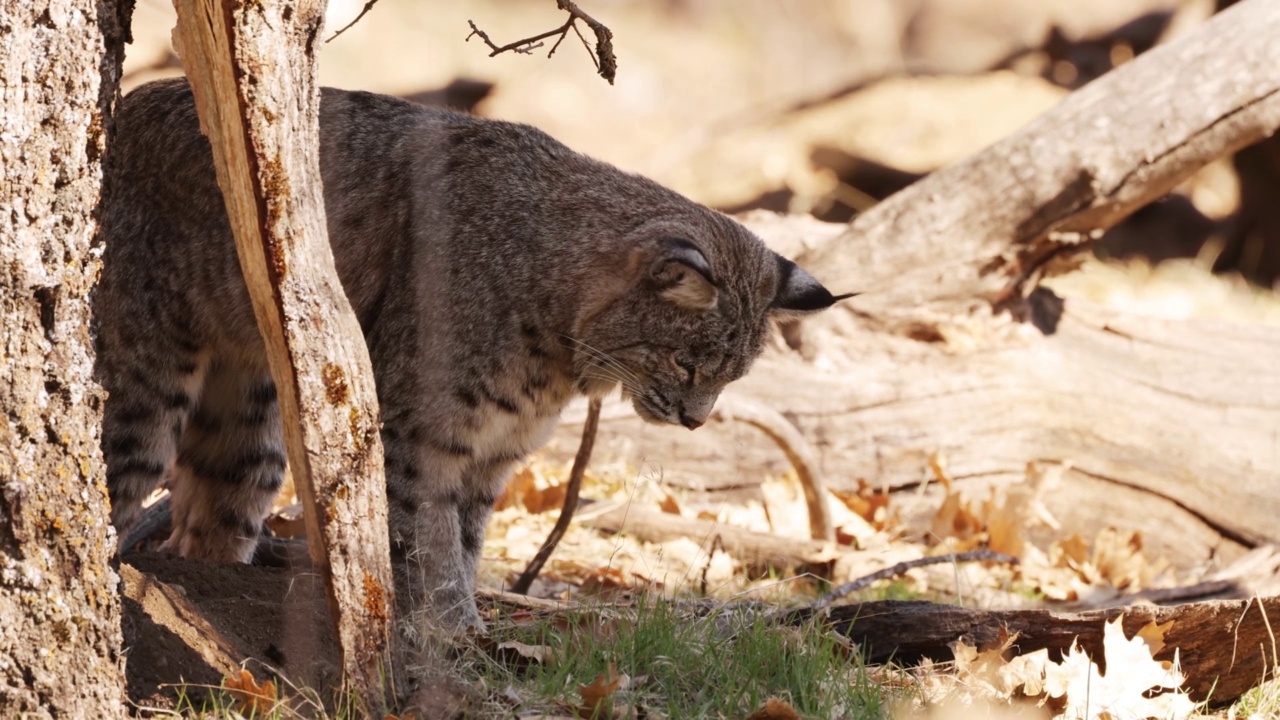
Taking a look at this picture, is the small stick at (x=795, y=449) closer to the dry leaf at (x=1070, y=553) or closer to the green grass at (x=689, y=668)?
the dry leaf at (x=1070, y=553)

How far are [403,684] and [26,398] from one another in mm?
1122

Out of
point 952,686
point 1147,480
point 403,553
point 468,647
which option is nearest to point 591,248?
point 403,553

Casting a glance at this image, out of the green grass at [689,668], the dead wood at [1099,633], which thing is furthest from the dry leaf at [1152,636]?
the green grass at [689,668]

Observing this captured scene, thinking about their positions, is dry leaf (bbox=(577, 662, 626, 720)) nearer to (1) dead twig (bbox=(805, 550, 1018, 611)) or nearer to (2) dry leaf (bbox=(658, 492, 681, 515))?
(1) dead twig (bbox=(805, 550, 1018, 611))

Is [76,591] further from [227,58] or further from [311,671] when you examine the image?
[227,58]

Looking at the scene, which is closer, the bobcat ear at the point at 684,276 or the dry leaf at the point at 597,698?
the dry leaf at the point at 597,698

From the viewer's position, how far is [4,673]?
2576 mm

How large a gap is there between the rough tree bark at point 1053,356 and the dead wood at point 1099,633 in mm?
2704

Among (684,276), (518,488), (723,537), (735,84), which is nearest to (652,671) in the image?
(684,276)

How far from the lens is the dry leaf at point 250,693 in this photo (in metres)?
2.96

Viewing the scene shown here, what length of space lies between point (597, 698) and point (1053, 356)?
4485 millimetres

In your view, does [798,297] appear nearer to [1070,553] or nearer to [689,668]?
[689,668]

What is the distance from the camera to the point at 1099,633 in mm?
3688

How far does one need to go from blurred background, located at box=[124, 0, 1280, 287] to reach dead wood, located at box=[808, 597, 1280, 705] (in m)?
7.53
